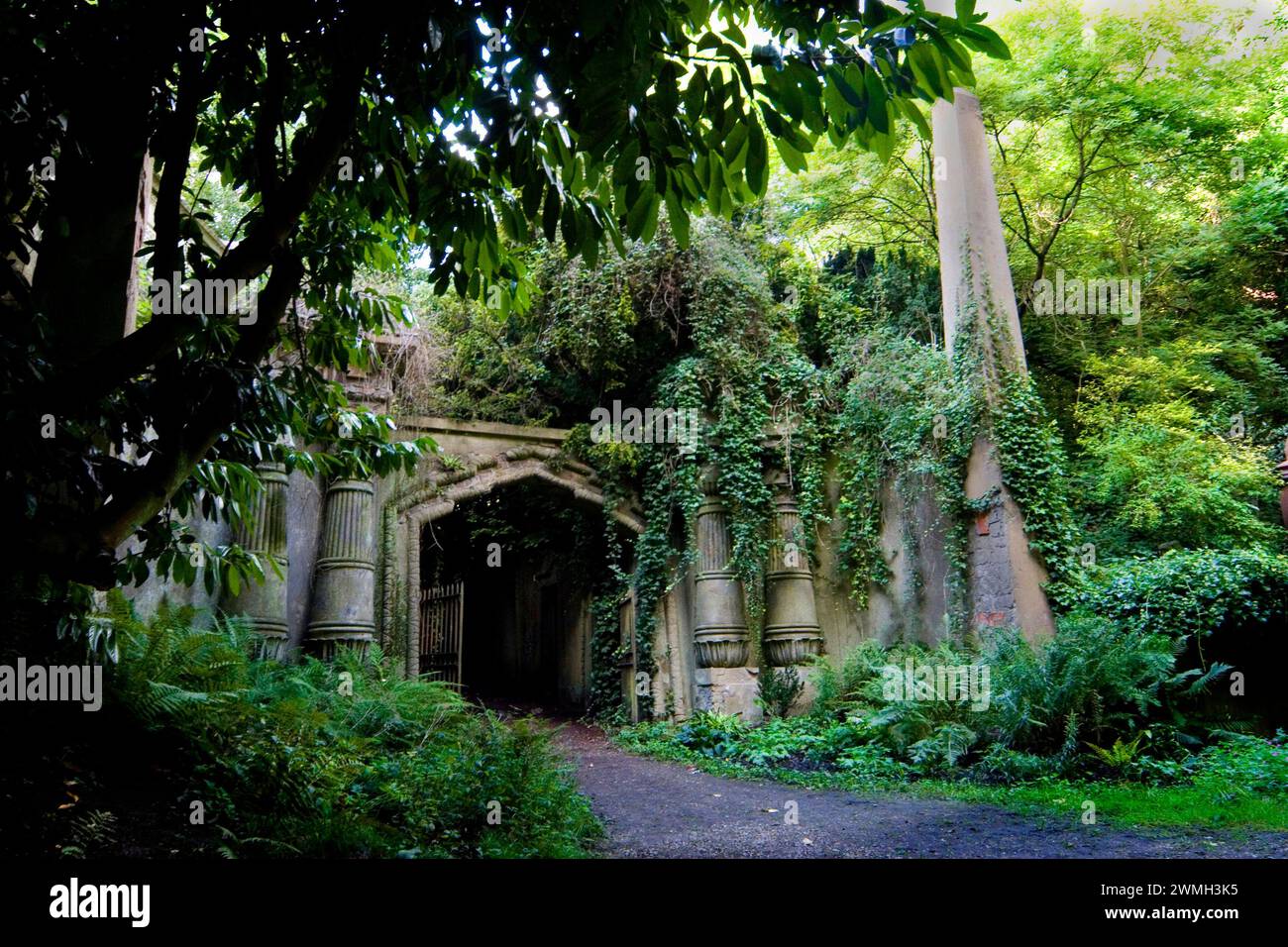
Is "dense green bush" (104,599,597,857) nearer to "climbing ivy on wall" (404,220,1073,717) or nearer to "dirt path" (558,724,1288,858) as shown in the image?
"dirt path" (558,724,1288,858)

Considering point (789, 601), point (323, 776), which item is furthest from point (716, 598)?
point (323, 776)

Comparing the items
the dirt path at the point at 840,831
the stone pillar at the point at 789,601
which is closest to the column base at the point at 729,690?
the stone pillar at the point at 789,601

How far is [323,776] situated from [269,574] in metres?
4.51

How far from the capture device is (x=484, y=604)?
18797 millimetres

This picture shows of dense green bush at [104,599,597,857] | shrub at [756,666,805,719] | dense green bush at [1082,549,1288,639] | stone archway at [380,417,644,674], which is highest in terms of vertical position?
stone archway at [380,417,644,674]

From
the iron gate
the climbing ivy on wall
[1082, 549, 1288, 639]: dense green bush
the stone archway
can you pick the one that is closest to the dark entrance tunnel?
the iron gate

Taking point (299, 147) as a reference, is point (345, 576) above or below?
below

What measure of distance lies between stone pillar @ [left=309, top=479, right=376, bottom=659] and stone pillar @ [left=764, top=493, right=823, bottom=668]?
4789 millimetres

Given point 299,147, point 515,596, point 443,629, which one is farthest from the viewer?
point 515,596

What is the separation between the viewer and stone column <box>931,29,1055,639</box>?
33.4 feet

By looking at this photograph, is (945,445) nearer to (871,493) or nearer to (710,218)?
(871,493)

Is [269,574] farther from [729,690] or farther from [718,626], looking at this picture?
[729,690]

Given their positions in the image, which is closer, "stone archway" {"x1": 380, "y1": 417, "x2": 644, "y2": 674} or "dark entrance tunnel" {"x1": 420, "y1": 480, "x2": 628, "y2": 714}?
"stone archway" {"x1": 380, "y1": 417, "x2": 644, "y2": 674}

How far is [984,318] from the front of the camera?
1130 cm
